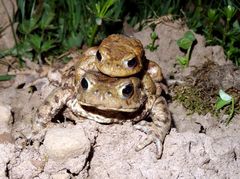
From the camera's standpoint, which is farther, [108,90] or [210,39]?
[210,39]

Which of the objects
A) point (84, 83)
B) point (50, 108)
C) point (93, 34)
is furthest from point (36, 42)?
point (84, 83)

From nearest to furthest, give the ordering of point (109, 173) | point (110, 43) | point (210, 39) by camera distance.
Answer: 1. point (109, 173)
2. point (110, 43)
3. point (210, 39)

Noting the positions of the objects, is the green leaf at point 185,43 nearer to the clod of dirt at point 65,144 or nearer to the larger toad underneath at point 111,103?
the larger toad underneath at point 111,103

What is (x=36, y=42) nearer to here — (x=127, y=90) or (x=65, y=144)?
(x=127, y=90)

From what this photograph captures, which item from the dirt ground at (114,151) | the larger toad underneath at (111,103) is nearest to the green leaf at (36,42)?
the larger toad underneath at (111,103)

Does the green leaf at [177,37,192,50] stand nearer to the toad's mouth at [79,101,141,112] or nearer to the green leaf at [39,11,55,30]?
the toad's mouth at [79,101,141,112]

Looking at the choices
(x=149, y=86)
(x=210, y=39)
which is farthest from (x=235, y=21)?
(x=149, y=86)

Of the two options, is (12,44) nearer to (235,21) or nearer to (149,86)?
(149,86)
